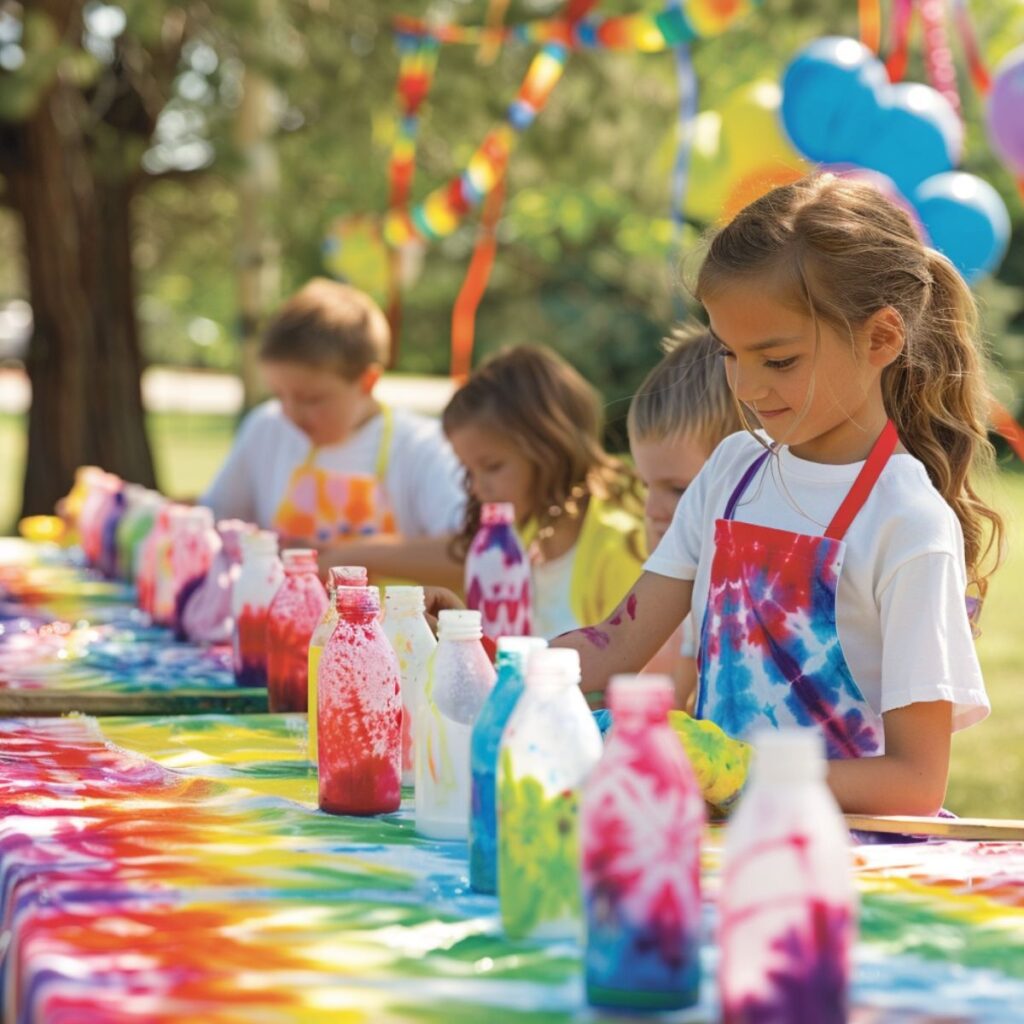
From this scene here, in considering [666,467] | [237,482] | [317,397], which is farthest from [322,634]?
[237,482]

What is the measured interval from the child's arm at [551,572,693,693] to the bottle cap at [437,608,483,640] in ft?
1.92

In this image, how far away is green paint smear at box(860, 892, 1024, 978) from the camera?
154cm

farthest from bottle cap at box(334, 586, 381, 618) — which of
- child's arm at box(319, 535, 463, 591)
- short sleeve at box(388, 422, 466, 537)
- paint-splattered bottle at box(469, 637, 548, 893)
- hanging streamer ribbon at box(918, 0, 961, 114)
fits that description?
hanging streamer ribbon at box(918, 0, 961, 114)

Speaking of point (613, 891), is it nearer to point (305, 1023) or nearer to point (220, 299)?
point (305, 1023)

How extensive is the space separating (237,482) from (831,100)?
2530mm

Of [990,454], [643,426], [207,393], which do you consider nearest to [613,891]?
[990,454]

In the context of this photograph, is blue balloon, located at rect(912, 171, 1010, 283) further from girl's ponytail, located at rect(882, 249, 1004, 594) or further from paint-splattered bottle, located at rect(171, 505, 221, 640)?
girl's ponytail, located at rect(882, 249, 1004, 594)

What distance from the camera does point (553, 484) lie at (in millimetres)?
3656

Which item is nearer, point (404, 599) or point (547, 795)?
point (547, 795)

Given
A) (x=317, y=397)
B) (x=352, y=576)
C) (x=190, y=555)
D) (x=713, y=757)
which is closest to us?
(x=713, y=757)

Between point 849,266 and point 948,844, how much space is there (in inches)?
A: 29.6

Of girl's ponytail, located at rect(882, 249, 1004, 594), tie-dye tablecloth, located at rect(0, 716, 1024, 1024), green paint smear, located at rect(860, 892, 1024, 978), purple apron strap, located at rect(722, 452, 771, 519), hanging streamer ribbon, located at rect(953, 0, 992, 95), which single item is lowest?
green paint smear, located at rect(860, 892, 1024, 978)

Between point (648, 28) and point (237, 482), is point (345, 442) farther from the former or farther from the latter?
point (648, 28)

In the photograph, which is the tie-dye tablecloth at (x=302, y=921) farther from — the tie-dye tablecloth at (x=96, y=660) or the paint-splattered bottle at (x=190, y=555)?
the paint-splattered bottle at (x=190, y=555)
